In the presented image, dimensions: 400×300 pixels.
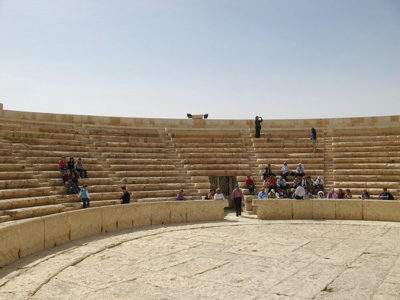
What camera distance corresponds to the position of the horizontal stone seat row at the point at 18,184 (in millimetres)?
11832

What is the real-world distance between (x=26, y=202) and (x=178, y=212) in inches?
171

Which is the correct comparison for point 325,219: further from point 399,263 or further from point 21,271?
point 21,271

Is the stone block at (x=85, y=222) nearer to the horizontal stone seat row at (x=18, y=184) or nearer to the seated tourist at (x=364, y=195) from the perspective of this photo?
the horizontal stone seat row at (x=18, y=184)

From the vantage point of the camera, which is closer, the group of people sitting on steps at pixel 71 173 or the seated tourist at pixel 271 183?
the group of people sitting on steps at pixel 71 173

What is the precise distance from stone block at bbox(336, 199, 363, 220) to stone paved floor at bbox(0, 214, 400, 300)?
1.73 metres

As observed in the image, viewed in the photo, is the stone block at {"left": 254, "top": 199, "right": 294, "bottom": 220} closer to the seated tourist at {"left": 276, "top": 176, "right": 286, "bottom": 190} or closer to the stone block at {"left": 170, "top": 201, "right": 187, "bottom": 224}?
the seated tourist at {"left": 276, "top": 176, "right": 286, "bottom": 190}

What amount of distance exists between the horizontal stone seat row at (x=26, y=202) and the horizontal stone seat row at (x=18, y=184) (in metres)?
0.64

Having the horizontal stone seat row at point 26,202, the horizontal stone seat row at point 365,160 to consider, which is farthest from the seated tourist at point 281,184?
the horizontal stone seat row at point 26,202

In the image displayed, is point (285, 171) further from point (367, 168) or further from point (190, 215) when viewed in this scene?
point (190, 215)

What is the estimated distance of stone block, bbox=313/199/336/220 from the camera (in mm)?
13297

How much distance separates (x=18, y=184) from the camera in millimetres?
12234

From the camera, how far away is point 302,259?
8234 mm

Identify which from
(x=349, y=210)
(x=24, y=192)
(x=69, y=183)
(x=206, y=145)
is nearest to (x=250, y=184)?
(x=206, y=145)

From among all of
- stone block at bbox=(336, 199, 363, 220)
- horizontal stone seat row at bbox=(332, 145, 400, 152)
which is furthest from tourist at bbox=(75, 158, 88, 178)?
horizontal stone seat row at bbox=(332, 145, 400, 152)
